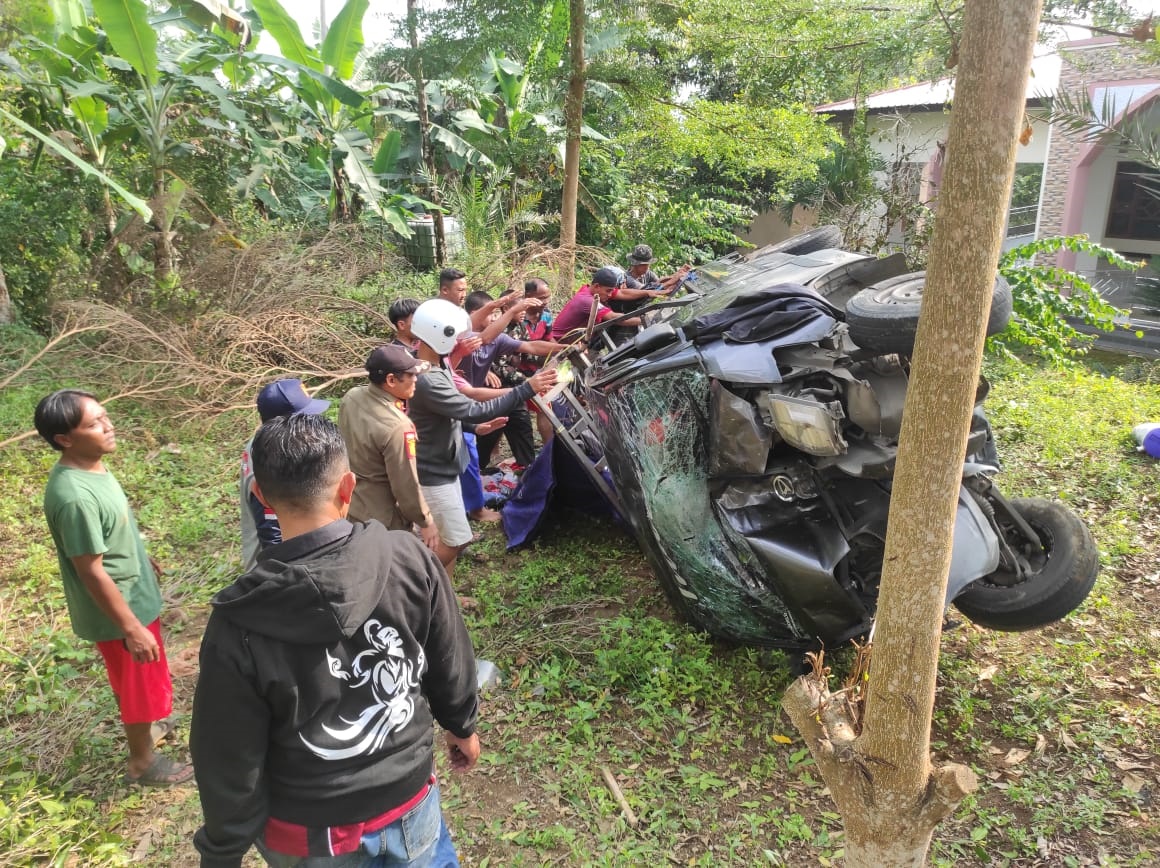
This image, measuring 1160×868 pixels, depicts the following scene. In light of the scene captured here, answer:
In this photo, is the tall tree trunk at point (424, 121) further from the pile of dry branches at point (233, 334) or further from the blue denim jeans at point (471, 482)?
the blue denim jeans at point (471, 482)

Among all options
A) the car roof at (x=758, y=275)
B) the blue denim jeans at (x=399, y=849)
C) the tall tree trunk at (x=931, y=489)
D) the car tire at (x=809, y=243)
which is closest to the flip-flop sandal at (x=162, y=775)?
the blue denim jeans at (x=399, y=849)

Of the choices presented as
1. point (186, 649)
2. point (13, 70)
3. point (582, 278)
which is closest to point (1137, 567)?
point (186, 649)

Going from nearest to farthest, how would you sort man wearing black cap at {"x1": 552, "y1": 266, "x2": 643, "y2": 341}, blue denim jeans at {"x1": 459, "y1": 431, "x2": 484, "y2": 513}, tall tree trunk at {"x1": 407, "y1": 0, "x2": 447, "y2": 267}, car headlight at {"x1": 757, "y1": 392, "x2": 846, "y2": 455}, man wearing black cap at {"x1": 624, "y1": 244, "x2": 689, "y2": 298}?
car headlight at {"x1": 757, "y1": 392, "x2": 846, "y2": 455} → blue denim jeans at {"x1": 459, "y1": 431, "x2": 484, "y2": 513} → man wearing black cap at {"x1": 552, "y1": 266, "x2": 643, "y2": 341} → man wearing black cap at {"x1": 624, "y1": 244, "x2": 689, "y2": 298} → tall tree trunk at {"x1": 407, "y1": 0, "x2": 447, "y2": 267}

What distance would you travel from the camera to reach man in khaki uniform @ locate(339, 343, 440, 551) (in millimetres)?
3277

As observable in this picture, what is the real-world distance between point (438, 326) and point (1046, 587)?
3.04m

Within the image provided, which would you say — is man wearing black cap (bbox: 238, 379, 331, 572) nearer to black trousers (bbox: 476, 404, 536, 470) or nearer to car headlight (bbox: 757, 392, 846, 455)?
car headlight (bbox: 757, 392, 846, 455)

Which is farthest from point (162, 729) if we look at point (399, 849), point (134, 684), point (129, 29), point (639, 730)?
point (129, 29)

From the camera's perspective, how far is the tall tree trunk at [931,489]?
1419 mm

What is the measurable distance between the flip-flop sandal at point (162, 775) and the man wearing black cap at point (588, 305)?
3.70 meters

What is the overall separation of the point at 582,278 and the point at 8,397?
6361mm

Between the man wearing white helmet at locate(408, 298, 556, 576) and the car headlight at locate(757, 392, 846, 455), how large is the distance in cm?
142

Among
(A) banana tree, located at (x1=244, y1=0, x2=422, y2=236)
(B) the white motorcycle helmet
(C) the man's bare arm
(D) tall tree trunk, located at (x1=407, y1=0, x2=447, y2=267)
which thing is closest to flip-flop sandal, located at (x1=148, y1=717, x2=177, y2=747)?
(C) the man's bare arm

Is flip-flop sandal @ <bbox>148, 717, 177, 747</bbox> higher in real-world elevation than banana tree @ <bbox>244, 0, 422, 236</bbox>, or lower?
lower

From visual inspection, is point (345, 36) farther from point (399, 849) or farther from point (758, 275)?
point (399, 849)
